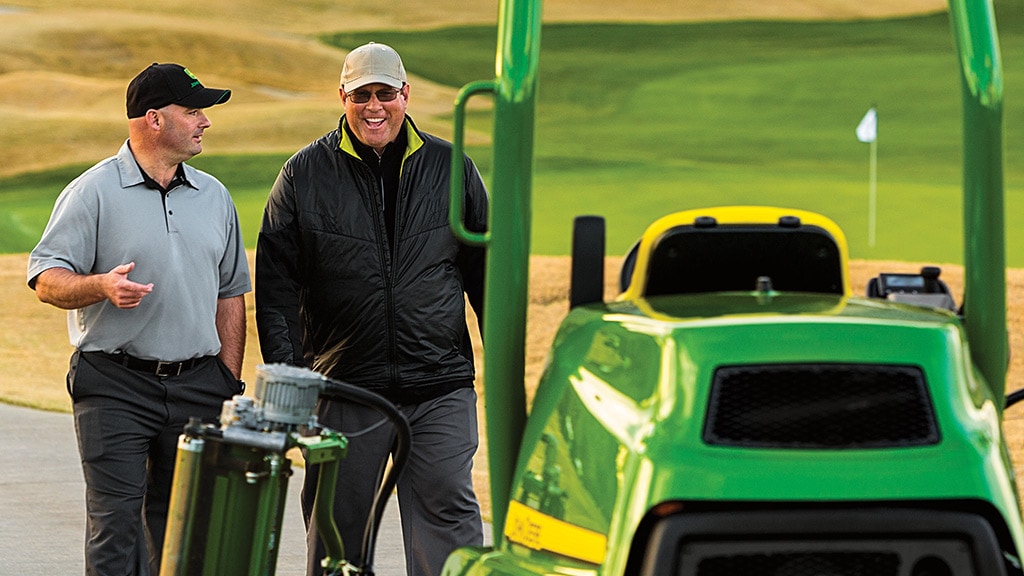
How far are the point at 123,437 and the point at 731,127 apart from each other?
1425 inches

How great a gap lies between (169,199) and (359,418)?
0.96m

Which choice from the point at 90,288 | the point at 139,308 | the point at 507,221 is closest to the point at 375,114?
the point at 139,308

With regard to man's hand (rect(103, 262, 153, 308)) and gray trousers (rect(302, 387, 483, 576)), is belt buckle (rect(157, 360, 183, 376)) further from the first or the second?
gray trousers (rect(302, 387, 483, 576))

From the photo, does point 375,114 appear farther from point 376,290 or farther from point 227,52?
point 227,52

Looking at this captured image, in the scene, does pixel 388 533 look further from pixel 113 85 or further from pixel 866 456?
pixel 113 85

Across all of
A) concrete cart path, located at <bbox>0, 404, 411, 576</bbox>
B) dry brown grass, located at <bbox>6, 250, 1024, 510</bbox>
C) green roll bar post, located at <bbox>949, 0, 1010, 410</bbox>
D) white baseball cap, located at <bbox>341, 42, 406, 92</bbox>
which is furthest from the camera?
dry brown grass, located at <bbox>6, 250, 1024, 510</bbox>

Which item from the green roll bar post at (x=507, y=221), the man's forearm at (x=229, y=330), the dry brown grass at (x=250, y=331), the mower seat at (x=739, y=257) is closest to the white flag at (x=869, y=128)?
the dry brown grass at (x=250, y=331)

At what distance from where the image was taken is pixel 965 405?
127 inches

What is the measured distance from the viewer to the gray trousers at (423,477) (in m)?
5.58

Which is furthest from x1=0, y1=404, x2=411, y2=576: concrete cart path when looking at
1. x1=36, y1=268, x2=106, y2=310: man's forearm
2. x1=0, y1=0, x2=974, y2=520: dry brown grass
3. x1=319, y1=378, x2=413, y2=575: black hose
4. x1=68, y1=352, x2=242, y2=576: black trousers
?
x1=0, y1=0, x2=974, y2=520: dry brown grass

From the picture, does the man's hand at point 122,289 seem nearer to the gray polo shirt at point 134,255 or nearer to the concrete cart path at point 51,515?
the gray polo shirt at point 134,255

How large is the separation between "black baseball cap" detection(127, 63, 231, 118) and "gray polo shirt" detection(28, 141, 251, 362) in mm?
163

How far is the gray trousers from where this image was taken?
558 centimetres

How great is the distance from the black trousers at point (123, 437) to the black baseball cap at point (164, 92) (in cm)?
83
